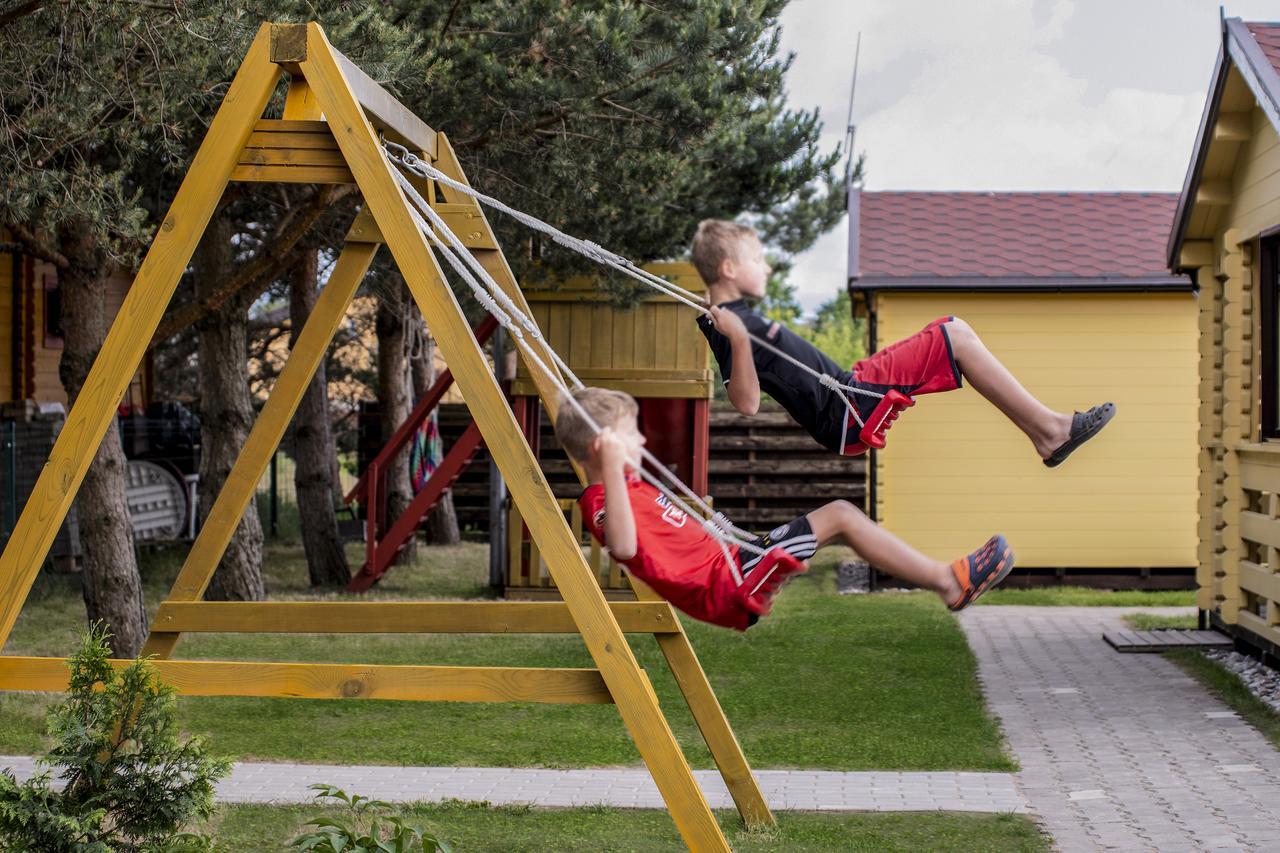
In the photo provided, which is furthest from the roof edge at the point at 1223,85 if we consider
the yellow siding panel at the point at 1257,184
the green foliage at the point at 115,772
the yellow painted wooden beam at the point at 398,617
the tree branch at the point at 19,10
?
the green foliage at the point at 115,772

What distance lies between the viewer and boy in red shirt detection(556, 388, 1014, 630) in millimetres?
3928

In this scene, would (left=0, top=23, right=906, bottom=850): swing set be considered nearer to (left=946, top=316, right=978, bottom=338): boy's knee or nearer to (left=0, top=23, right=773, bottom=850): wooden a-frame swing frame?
(left=0, top=23, right=773, bottom=850): wooden a-frame swing frame

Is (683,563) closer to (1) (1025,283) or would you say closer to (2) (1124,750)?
(2) (1124,750)

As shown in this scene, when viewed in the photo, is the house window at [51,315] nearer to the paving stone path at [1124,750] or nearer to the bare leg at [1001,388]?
the paving stone path at [1124,750]

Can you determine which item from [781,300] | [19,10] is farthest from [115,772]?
[781,300]

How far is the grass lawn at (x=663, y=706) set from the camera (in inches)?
281

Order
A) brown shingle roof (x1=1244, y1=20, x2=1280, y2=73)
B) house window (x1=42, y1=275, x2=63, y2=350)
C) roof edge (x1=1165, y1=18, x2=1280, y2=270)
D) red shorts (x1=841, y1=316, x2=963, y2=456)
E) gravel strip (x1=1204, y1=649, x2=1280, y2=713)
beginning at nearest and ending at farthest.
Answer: red shorts (x1=841, y1=316, x2=963, y2=456)
roof edge (x1=1165, y1=18, x2=1280, y2=270)
gravel strip (x1=1204, y1=649, x2=1280, y2=713)
brown shingle roof (x1=1244, y1=20, x2=1280, y2=73)
house window (x1=42, y1=275, x2=63, y2=350)

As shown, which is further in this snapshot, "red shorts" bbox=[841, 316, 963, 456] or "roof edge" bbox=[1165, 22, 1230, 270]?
"roof edge" bbox=[1165, 22, 1230, 270]

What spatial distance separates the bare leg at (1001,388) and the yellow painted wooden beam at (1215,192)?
6.68 metres

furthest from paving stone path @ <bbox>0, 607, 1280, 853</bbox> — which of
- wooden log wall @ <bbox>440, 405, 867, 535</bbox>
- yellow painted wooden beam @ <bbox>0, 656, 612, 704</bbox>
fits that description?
wooden log wall @ <bbox>440, 405, 867, 535</bbox>

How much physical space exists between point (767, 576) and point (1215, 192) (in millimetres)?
7422

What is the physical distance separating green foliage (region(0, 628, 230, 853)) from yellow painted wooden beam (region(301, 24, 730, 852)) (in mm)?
1211

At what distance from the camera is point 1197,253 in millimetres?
10609

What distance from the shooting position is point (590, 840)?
5492 millimetres
